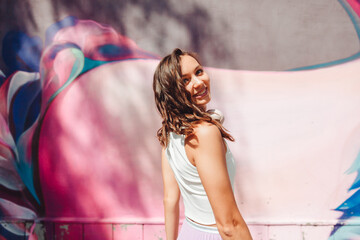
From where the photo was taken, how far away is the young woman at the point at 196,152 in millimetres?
1026

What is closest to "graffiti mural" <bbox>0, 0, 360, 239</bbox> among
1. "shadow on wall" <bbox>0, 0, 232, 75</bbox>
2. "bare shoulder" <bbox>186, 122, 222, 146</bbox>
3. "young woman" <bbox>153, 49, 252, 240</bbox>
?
"shadow on wall" <bbox>0, 0, 232, 75</bbox>

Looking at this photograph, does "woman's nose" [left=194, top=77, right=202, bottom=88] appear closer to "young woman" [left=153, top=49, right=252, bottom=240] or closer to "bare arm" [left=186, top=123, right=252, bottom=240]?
"young woman" [left=153, top=49, right=252, bottom=240]

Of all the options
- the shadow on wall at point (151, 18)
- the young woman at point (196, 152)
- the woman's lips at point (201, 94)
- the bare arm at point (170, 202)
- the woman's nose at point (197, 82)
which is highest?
the shadow on wall at point (151, 18)

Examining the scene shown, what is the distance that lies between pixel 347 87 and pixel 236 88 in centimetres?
102

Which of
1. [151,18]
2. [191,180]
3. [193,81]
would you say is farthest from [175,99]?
[151,18]

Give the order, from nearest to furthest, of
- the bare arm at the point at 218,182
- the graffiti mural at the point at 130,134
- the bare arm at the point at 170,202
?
the bare arm at the point at 218,182
the bare arm at the point at 170,202
the graffiti mural at the point at 130,134

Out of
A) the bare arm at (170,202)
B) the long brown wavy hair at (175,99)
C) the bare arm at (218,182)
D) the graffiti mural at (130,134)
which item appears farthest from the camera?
the graffiti mural at (130,134)

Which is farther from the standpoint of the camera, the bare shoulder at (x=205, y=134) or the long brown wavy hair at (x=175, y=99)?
the long brown wavy hair at (x=175, y=99)

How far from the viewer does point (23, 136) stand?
260 centimetres

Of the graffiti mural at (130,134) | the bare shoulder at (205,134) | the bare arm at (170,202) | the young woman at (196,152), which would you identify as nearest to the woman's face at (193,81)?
the young woman at (196,152)

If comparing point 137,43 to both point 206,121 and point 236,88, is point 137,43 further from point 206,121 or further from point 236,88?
point 206,121

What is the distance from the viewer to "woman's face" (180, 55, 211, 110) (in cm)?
119

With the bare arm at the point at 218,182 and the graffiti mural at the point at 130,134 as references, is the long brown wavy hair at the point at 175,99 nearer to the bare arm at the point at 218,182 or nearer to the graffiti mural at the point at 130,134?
the bare arm at the point at 218,182

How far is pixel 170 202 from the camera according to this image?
4.50ft
